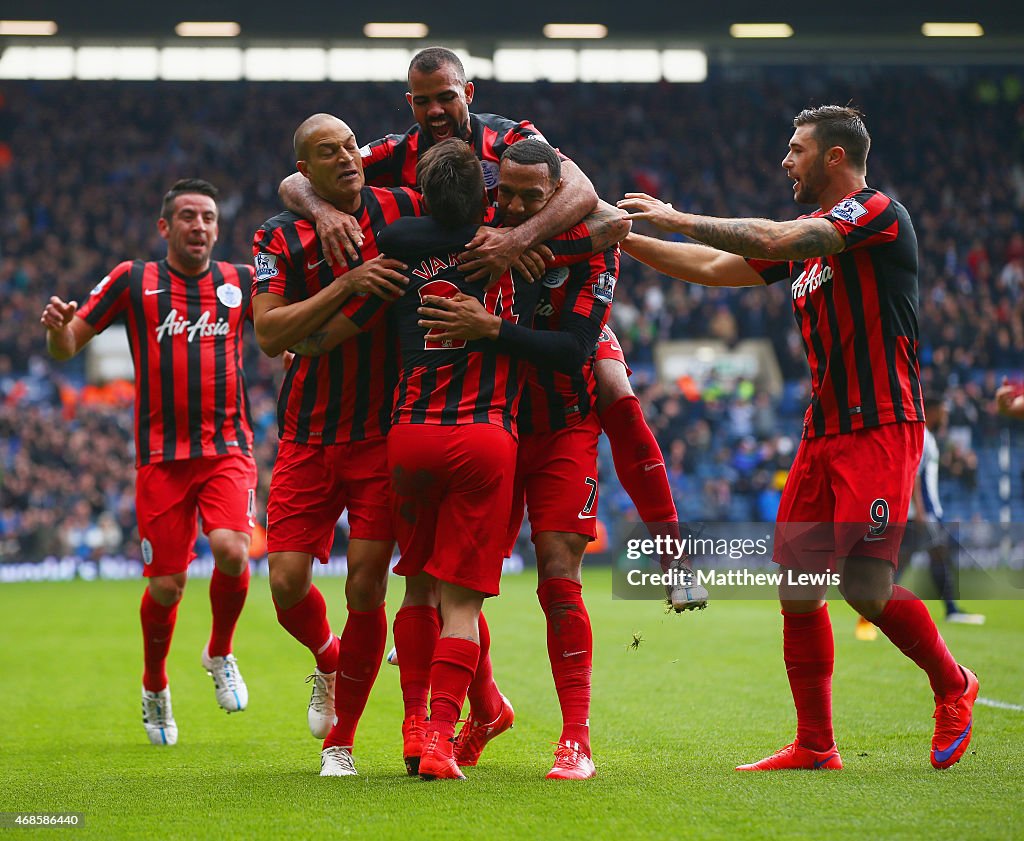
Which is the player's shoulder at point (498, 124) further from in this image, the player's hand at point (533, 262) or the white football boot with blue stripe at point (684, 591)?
the white football boot with blue stripe at point (684, 591)

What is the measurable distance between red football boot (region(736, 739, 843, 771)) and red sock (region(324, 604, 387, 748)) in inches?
58.8

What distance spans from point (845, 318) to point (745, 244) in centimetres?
57

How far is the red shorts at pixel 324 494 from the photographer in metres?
4.89

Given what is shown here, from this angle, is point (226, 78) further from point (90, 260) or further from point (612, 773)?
point (612, 773)

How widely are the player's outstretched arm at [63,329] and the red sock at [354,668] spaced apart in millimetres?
2235

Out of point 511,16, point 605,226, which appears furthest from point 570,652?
point 511,16

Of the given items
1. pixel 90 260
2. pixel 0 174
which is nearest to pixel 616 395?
pixel 90 260

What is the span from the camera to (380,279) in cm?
452

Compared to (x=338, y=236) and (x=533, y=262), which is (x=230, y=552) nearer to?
(x=338, y=236)

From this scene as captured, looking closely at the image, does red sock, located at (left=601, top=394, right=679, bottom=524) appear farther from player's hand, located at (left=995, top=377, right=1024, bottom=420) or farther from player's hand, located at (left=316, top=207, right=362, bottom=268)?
player's hand, located at (left=995, top=377, right=1024, bottom=420)

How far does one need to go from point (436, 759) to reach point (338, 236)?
1.95 meters

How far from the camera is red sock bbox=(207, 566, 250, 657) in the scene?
6.28 meters

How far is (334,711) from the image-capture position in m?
5.17

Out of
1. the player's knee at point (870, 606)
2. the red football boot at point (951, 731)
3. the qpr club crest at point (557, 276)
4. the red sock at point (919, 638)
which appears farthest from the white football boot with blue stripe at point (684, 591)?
the qpr club crest at point (557, 276)
